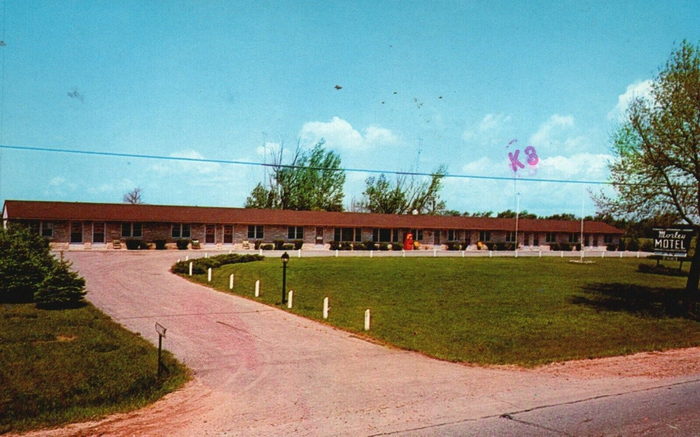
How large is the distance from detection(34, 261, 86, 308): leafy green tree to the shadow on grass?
819 inches

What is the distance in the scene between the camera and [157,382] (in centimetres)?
1007

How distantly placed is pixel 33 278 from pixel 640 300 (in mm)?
26969

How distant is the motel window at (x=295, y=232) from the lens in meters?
54.8

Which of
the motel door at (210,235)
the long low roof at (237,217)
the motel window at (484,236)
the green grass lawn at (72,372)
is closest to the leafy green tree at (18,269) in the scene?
the green grass lawn at (72,372)

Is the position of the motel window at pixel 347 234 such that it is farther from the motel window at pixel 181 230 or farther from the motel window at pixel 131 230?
the motel window at pixel 131 230

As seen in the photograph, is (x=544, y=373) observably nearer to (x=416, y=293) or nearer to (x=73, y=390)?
(x=73, y=390)

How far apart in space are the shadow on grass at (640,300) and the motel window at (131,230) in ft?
124

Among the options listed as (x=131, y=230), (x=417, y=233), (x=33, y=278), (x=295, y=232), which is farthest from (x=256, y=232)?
(x=33, y=278)

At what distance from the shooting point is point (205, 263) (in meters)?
31.8

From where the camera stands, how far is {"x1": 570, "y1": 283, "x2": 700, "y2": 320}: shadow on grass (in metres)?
22.1

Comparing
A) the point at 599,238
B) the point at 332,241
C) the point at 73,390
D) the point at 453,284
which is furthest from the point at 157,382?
the point at 599,238

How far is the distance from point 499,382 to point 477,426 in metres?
3.21

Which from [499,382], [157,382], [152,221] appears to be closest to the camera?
[157,382]

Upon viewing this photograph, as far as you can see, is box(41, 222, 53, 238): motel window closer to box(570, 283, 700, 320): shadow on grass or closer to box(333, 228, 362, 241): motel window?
box(333, 228, 362, 241): motel window
